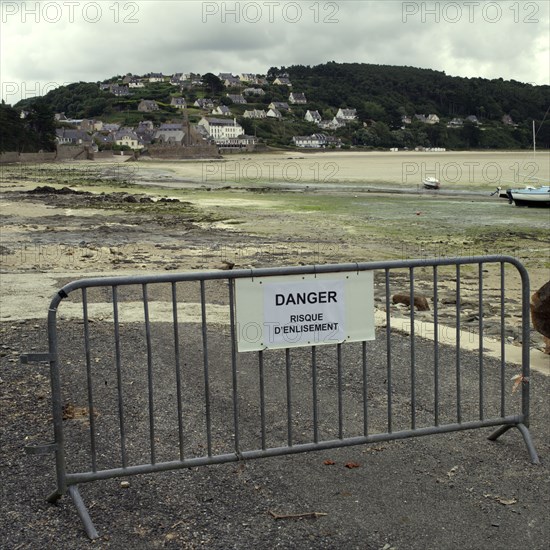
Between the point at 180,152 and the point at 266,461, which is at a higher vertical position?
the point at 180,152

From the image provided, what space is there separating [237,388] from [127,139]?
141920 mm

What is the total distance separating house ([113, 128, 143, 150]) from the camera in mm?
141875

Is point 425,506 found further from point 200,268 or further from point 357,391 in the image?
point 200,268

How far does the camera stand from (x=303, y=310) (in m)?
5.58

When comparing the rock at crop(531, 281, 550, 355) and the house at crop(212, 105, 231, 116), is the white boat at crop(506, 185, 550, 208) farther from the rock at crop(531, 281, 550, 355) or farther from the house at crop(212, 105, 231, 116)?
the house at crop(212, 105, 231, 116)

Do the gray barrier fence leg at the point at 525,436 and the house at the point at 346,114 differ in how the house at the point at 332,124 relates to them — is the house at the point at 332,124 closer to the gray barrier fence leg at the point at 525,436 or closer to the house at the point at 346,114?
the house at the point at 346,114

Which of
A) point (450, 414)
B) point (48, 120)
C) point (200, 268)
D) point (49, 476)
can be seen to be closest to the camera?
point (49, 476)

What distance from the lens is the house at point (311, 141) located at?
521 feet

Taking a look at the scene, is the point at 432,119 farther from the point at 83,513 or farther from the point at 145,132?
the point at 83,513

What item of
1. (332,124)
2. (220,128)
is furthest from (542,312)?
(332,124)

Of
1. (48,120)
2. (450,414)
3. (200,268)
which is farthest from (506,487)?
(48,120)

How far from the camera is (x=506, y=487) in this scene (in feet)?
18.1

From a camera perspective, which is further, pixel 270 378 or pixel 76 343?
pixel 76 343

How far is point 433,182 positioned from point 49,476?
47508mm
